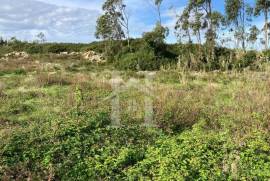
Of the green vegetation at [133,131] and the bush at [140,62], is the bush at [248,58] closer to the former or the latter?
the bush at [140,62]

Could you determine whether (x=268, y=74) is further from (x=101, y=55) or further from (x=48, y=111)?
(x=101, y=55)

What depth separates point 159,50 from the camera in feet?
91.9

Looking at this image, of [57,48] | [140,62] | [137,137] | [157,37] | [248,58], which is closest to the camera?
[137,137]

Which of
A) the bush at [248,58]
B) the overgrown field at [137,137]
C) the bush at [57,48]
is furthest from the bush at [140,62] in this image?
the overgrown field at [137,137]

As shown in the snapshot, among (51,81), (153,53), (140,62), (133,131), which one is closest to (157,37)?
(153,53)

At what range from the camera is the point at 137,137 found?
282 inches

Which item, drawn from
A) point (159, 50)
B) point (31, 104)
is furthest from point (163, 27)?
point (31, 104)

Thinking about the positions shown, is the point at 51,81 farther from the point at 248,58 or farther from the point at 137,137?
the point at 248,58

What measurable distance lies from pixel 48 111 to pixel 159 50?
1960cm

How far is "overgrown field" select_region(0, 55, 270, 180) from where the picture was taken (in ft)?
19.1

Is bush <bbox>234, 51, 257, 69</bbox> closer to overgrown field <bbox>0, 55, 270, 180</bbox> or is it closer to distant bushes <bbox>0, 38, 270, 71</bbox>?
distant bushes <bbox>0, 38, 270, 71</bbox>

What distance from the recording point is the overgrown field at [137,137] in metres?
5.81

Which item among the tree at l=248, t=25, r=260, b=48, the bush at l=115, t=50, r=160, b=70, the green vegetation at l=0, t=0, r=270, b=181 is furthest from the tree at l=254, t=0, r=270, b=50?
the green vegetation at l=0, t=0, r=270, b=181

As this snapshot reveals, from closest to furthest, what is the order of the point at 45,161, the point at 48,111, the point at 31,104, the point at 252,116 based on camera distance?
1. the point at 45,161
2. the point at 252,116
3. the point at 48,111
4. the point at 31,104
